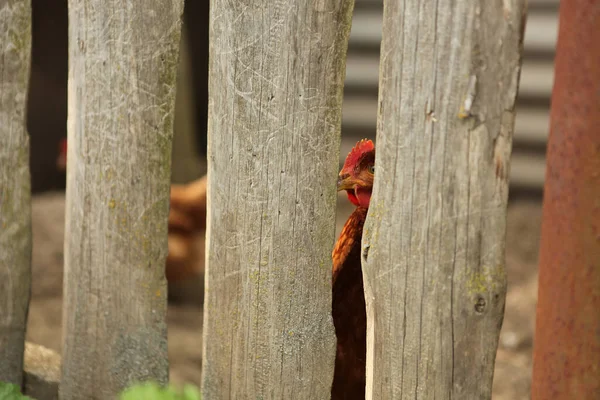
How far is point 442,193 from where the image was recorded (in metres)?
1.40

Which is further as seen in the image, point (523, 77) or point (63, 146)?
point (63, 146)

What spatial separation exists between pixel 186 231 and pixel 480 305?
350 centimetres

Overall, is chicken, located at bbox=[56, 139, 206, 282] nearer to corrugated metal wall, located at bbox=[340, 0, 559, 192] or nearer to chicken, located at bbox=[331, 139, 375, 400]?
corrugated metal wall, located at bbox=[340, 0, 559, 192]

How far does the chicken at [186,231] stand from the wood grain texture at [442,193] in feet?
10.6

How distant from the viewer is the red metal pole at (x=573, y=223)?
1.31 m

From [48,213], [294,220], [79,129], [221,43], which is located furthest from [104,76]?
[48,213]

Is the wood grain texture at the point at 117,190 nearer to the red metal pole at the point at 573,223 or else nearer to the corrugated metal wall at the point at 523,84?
the red metal pole at the point at 573,223

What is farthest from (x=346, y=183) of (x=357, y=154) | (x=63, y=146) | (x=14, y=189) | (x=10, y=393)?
(x=63, y=146)

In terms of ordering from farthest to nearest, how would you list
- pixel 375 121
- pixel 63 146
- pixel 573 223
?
1. pixel 63 146
2. pixel 375 121
3. pixel 573 223

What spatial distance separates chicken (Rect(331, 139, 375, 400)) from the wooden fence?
35 cm

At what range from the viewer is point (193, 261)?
15.4ft

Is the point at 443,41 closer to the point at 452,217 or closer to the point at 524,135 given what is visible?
the point at 452,217

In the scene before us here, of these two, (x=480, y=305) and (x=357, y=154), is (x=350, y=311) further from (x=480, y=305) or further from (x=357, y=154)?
(x=480, y=305)

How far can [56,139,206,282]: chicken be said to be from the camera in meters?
4.62
